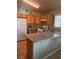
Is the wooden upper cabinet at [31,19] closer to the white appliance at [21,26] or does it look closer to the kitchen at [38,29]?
the kitchen at [38,29]

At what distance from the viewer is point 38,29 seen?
5656mm

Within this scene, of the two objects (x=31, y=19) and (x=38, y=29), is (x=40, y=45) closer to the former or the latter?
(x=38, y=29)

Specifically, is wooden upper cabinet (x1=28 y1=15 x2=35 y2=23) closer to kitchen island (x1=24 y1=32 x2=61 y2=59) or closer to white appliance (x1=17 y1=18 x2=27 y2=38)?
white appliance (x1=17 y1=18 x2=27 y2=38)

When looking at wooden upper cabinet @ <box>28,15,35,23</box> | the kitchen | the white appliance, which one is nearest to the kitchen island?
the kitchen

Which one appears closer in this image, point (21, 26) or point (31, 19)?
point (21, 26)

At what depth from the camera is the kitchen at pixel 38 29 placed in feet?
9.30

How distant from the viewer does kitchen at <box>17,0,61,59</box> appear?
112 inches

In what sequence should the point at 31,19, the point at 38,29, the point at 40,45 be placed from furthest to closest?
the point at 31,19 < the point at 38,29 < the point at 40,45

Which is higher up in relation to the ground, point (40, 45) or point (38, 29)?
point (38, 29)

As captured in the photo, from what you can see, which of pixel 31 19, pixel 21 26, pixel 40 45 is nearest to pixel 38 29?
pixel 21 26

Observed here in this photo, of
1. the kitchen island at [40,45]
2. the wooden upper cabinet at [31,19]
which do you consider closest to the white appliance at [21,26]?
the wooden upper cabinet at [31,19]
